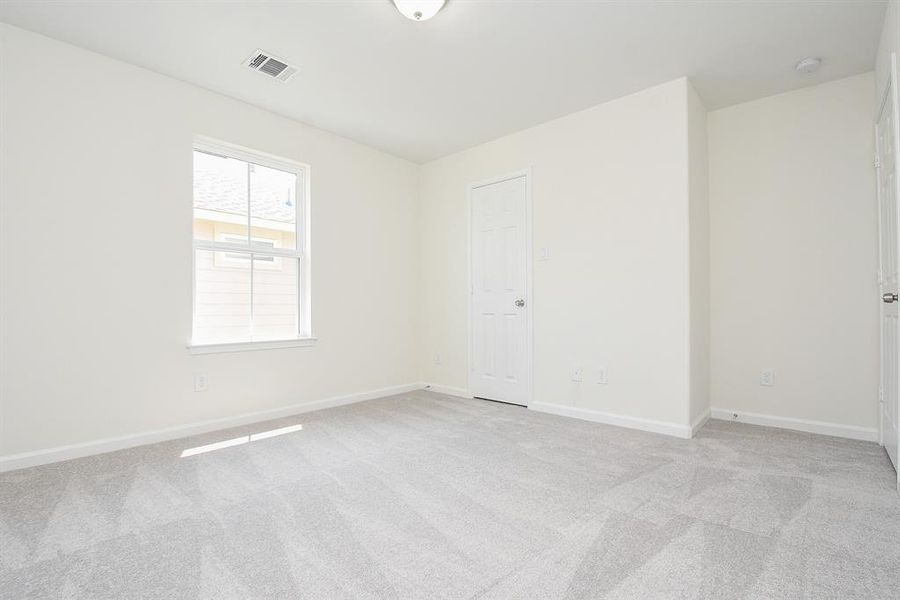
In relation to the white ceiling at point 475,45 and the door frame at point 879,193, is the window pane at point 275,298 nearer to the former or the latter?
the white ceiling at point 475,45

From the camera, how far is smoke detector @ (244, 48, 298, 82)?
2.85 meters

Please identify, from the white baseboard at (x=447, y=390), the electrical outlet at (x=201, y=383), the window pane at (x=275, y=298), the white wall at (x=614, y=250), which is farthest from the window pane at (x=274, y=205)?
the white baseboard at (x=447, y=390)

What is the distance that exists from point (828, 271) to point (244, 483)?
421cm

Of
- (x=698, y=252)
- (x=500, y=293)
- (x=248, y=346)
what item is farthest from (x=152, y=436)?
(x=698, y=252)

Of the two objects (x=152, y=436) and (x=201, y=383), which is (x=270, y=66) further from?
(x=152, y=436)

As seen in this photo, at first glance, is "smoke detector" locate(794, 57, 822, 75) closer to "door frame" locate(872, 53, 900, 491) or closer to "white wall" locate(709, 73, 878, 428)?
"white wall" locate(709, 73, 878, 428)

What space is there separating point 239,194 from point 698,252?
3804mm

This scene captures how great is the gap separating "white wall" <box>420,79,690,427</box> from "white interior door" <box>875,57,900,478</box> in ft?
3.47

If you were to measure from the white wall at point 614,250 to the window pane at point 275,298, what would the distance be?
223 cm

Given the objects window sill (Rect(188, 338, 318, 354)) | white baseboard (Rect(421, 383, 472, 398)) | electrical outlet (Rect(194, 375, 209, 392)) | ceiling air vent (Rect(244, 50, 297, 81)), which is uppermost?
ceiling air vent (Rect(244, 50, 297, 81))

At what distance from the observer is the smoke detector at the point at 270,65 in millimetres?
2846

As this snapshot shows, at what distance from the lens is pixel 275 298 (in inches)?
150

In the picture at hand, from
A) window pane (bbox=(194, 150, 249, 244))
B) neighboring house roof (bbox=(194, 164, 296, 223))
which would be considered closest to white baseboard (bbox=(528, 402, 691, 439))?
neighboring house roof (bbox=(194, 164, 296, 223))

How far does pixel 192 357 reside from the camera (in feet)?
10.5
